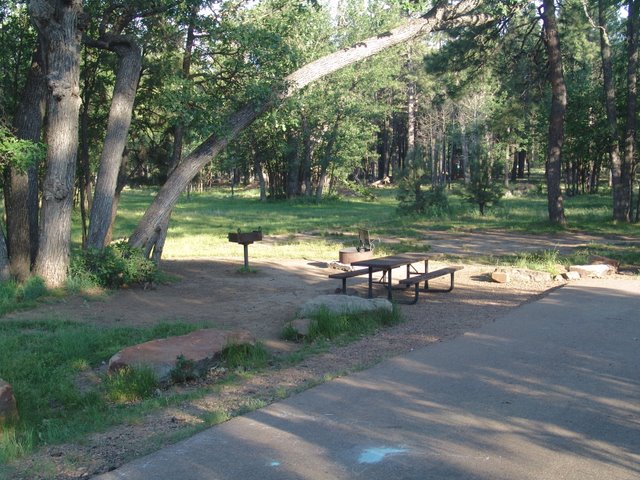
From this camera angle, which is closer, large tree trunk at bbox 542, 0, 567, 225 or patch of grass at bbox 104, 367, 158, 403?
patch of grass at bbox 104, 367, 158, 403

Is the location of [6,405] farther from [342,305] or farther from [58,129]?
[58,129]

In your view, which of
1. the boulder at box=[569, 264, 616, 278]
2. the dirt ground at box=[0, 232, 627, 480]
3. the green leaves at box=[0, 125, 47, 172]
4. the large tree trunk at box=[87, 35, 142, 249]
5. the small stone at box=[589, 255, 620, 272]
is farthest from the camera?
the small stone at box=[589, 255, 620, 272]

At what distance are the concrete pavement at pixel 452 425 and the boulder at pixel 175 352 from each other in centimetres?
142

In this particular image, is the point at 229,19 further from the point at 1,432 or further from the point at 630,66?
the point at 630,66

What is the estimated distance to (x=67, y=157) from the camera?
12.1 metres

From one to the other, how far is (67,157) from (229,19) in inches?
193

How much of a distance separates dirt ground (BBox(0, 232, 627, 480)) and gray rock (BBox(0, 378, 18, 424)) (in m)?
0.62

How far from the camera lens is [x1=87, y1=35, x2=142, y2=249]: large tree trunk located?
42.6 feet

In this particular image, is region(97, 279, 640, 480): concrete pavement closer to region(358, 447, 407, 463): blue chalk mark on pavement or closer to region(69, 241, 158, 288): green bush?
region(358, 447, 407, 463): blue chalk mark on pavement

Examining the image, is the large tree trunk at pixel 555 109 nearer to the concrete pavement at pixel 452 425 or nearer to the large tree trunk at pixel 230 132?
Result: the large tree trunk at pixel 230 132

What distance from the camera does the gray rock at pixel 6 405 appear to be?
5.48 meters

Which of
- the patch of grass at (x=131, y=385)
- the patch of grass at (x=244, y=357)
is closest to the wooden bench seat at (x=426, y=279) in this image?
the patch of grass at (x=244, y=357)

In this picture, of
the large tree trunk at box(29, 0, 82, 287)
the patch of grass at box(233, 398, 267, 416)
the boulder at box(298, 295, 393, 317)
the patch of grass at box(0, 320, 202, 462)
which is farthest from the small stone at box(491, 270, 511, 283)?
the patch of grass at box(233, 398, 267, 416)

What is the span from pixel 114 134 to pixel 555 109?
54.7 feet
